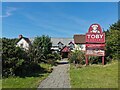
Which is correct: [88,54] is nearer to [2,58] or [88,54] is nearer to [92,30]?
[92,30]

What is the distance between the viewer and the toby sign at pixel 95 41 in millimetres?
25783

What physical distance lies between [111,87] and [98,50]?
49.9ft

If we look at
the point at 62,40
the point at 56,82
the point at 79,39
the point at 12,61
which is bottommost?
the point at 56,82

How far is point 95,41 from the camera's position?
25.9 m

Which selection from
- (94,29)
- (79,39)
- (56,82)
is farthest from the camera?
(79,39)

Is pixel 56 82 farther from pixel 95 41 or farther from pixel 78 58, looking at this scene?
pixel 78 58

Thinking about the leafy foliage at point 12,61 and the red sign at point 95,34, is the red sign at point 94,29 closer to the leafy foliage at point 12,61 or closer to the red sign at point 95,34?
the red sign at point 95,34

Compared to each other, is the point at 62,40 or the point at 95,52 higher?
the point at 62,40

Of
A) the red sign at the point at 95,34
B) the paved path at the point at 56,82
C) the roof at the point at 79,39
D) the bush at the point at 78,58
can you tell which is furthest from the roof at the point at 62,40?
the paved path at the point at 56,82

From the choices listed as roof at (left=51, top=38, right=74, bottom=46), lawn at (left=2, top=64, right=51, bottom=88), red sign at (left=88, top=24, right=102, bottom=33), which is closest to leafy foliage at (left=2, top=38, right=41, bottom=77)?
lawn at (left=2, top=64, right=51, bottom=88)

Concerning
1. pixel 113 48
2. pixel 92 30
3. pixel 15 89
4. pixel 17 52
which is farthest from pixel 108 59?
pixel 15 89

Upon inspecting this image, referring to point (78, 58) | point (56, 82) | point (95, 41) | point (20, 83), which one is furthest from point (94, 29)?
point (20, 83)

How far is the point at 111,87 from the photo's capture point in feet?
35.8

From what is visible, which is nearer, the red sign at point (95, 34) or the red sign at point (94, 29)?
the red sign at point (95, 34)
